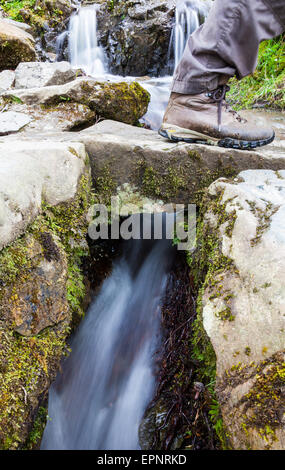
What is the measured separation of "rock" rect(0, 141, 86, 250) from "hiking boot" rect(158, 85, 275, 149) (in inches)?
34.0

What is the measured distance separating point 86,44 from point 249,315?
9241 mm

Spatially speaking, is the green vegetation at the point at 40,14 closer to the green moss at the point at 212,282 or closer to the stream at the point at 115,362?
the stream at the point at 115,362

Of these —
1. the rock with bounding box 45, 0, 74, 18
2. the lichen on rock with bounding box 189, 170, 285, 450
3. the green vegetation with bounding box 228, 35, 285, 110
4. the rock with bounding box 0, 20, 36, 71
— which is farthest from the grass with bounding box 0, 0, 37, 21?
the lichen on rock with bounding box 189, 170, 285, 450

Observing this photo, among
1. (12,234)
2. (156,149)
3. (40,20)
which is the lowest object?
(12,234)

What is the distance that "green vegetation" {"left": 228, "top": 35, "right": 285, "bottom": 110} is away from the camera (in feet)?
13.0

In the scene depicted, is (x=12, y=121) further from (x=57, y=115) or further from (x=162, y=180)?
(x=162, y=180)

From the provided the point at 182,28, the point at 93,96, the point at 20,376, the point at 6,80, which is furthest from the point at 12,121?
the point at 182,28

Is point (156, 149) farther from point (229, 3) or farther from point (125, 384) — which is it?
point (125, 384)

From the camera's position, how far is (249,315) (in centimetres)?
125

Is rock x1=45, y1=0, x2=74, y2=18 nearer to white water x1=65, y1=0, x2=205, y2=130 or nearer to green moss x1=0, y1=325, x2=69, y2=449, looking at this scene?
white water x1=65, y1=0, x2=205, y2=130

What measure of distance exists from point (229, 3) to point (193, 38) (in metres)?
0.33

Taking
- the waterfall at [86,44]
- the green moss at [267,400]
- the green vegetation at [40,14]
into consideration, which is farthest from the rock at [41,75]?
the green vegetation at [40,14]
